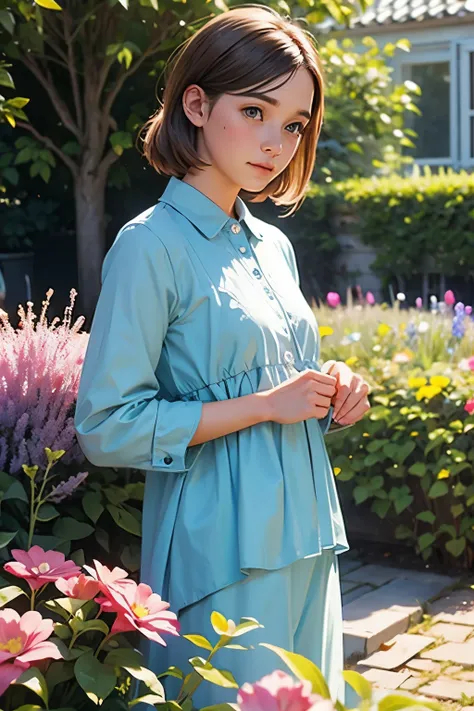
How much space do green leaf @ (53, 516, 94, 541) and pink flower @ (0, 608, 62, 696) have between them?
2.25 ft

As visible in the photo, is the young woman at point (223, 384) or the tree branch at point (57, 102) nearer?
the young woman at point (223, 384)

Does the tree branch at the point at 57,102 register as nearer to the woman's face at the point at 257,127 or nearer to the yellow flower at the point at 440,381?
the yellow flower at the point at 440,381

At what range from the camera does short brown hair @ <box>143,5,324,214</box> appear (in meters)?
1.75

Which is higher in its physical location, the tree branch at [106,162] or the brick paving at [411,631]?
the tree branch at [106,162]

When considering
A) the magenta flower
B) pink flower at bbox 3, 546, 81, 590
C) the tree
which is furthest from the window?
pink flower at bbox 3, 546, 81, 590

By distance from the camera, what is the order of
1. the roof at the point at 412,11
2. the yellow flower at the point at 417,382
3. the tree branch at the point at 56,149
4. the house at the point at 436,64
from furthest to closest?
the house at the point at 436,64 < the roof at the point at 412,11 < the tree branch at the point at 56,149 < the yellow flower at the point at 417,382

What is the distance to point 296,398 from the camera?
172 cm

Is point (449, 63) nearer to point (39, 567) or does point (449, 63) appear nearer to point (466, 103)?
point (466, 103)

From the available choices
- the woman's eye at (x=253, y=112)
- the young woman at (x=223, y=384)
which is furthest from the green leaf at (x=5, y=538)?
the woman's eye at (x=253, y=112)

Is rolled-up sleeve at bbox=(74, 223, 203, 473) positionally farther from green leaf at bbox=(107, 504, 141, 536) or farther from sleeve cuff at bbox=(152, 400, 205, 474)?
green leaf at bbox=(107, 504, 141, 536)

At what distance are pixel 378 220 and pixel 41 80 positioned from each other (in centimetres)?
422

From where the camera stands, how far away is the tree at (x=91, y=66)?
5.22 meters

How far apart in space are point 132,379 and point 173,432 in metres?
0.11

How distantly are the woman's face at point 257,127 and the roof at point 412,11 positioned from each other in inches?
491
